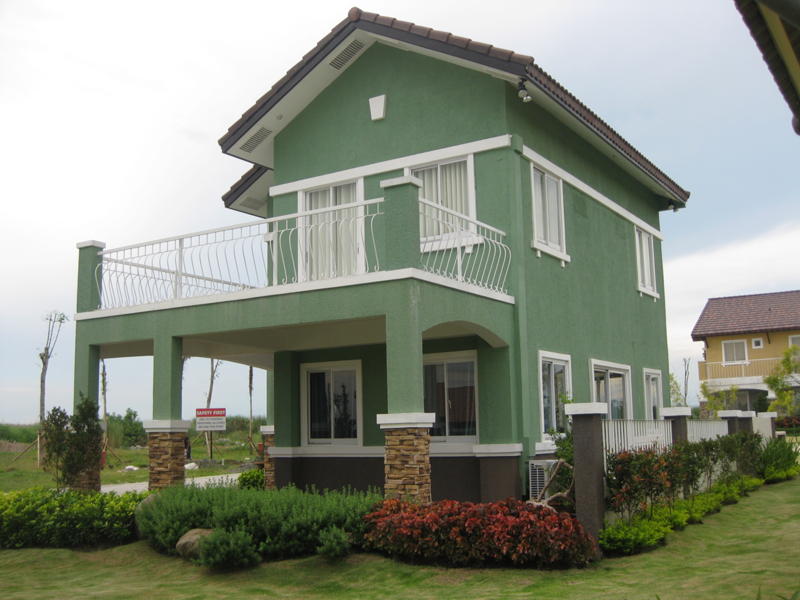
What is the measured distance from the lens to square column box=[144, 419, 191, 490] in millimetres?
13609

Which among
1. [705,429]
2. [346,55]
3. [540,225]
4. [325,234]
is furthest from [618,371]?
[346,55]

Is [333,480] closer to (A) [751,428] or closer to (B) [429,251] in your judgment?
(B) [429,251]

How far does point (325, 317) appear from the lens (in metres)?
12.4

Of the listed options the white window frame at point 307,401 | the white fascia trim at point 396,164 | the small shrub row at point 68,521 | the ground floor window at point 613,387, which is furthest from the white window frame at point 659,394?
the small shrub row at point 68,521

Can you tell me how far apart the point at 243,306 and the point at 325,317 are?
5.54ft

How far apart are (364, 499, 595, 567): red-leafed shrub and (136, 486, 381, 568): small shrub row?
584 millimetres

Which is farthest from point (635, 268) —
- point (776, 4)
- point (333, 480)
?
point (776, 4)

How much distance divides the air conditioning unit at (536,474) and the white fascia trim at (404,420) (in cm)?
276

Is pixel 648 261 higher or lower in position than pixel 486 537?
higher

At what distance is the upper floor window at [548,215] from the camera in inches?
585

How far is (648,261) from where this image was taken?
20.2 m

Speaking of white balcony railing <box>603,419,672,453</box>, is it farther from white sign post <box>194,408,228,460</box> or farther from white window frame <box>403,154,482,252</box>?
white sign post <box>194,408,228,460</box>

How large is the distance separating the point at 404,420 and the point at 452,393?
3377 millimetres

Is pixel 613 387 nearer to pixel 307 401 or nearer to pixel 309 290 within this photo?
pixel 307 401
